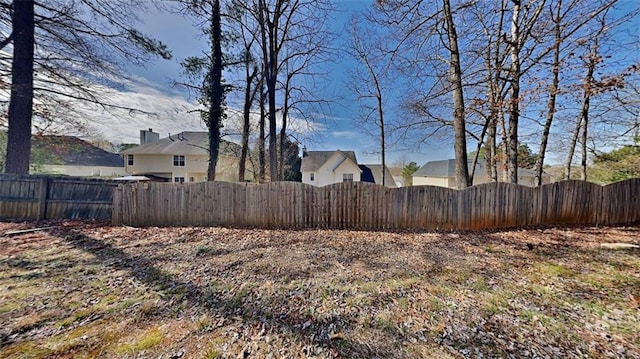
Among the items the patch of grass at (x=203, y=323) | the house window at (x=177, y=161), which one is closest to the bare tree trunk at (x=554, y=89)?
the patch of grass at (x=203, y=323)

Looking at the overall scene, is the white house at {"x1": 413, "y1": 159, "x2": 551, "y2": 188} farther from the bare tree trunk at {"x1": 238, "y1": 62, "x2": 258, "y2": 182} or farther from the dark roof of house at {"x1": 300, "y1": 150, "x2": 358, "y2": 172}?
the bare tree trunk at {"x1": 238, "y1": 62, "x2": 258, "y2": 182}

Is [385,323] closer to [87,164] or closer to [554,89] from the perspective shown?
[554,89]

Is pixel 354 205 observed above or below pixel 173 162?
below

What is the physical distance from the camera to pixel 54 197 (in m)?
6.14

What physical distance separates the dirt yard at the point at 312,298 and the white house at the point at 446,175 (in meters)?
23.7

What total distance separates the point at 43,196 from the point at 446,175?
31929 mm

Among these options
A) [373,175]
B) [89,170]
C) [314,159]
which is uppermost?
[314,159]

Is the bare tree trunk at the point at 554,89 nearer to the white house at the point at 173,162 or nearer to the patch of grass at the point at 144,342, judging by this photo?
the patch of grass at the point at 144,342

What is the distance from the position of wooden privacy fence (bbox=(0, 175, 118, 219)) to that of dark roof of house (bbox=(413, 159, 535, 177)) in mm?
28839

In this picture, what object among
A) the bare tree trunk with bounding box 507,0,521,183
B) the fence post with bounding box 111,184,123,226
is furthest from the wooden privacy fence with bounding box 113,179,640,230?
the bare tree trunk with bounding box 507,0,521,183

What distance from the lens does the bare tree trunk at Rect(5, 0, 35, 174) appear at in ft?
20.9

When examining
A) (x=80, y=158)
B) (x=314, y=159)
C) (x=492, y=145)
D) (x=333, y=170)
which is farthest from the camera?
(x=314, y=159)

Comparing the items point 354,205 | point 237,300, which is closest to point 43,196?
point 237,300

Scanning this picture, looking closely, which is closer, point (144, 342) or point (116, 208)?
point (144, 342)
